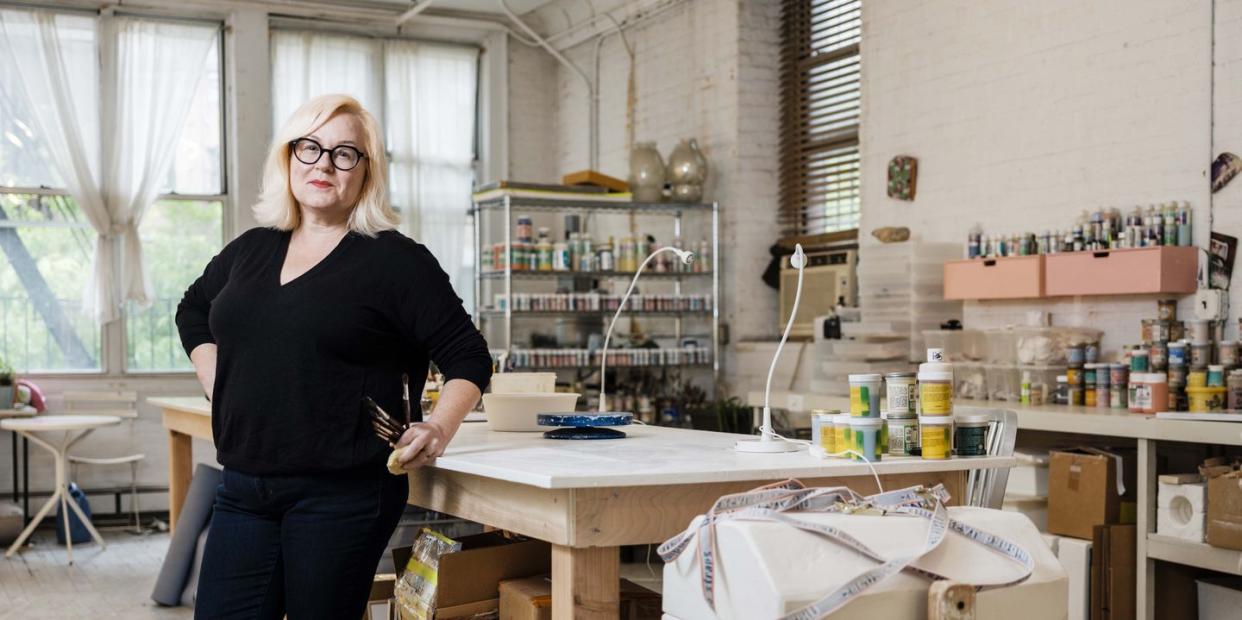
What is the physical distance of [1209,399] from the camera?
4516mm

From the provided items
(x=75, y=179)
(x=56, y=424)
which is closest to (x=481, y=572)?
(x=56, y=424)

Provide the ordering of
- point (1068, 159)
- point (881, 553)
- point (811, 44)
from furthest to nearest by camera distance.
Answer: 1. point (811, 44)
2. point (1068, 159)
3. point (881, 553)

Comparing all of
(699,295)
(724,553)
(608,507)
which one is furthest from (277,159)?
(699,295)

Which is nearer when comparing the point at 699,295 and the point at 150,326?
the point at 699,295

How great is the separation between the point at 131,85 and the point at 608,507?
718 centimetres

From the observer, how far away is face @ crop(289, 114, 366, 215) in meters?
2.56

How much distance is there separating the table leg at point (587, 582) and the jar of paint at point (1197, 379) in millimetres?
2910

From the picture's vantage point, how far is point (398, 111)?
929 cm

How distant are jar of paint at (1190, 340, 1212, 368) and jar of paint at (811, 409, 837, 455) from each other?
237 cm

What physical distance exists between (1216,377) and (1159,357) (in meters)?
0.26

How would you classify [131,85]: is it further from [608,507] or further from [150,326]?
[608,507]

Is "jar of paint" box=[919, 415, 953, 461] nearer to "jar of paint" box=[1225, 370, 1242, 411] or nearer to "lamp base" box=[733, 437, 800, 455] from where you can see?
"lamp base" box=[733, 437, 800, 455]

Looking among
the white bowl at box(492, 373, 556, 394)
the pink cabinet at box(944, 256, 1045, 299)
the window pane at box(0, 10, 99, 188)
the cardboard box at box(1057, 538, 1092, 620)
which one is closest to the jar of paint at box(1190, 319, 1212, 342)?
the pink cabinet at box(944, 256, 1045, 299)

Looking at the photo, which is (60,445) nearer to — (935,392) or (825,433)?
(825,433)
